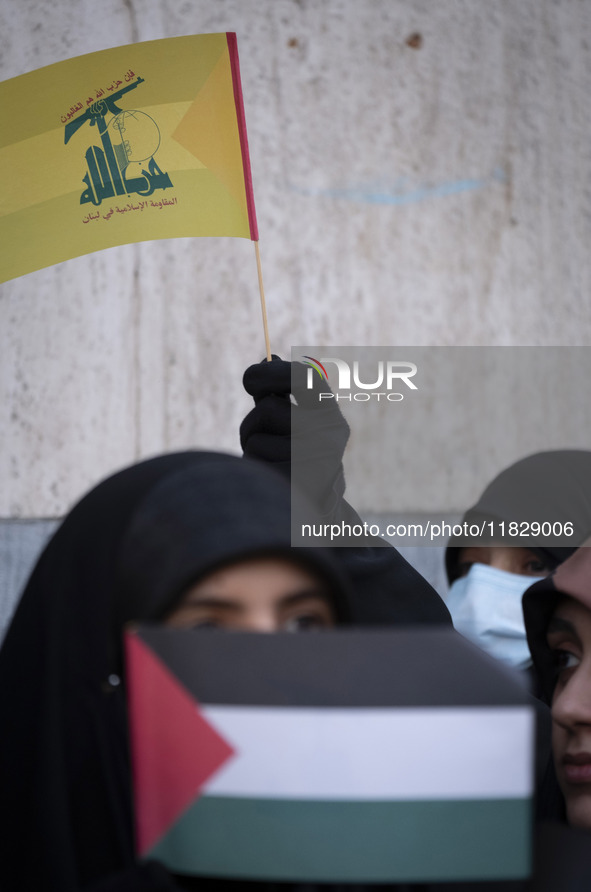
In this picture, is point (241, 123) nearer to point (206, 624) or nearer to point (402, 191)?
point (206, 624)

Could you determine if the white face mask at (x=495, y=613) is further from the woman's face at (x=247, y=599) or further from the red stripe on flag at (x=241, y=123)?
the woman's face at (x=247, y=599)

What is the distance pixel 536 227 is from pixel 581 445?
2.46 ft

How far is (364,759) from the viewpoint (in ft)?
2.89

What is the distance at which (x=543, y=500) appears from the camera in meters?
2.55

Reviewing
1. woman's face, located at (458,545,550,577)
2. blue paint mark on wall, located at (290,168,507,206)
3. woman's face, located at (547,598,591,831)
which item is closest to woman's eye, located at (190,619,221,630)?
woman's face, located at (547,598,591,831)

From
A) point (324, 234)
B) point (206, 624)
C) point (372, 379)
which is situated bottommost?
point (206, 624)

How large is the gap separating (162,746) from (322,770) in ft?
0.50

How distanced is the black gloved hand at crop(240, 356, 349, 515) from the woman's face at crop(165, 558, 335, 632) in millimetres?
850

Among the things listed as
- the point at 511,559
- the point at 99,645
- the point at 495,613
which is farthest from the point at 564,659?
the point at 511,559

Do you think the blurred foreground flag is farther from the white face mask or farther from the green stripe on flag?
the white face mask

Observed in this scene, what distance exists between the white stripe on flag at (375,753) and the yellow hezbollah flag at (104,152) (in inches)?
45.1

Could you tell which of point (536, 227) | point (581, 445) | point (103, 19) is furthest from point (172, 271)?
point (581, 445)

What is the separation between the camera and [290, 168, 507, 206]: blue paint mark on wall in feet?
10.0

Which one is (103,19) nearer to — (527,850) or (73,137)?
(73,137)
